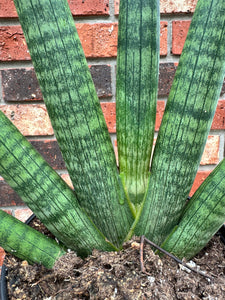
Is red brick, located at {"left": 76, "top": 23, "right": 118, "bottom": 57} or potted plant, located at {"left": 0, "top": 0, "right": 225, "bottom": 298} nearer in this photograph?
potted plant, located at {"left": 0, "top": 0, "right": 225, "bottom": 298}

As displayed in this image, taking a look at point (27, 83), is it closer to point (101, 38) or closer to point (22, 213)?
point (101, 38)

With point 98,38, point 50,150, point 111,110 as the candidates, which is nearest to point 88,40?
point 98,38

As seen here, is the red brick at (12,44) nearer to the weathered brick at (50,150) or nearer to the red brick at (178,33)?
the weathered brick at (50,150)

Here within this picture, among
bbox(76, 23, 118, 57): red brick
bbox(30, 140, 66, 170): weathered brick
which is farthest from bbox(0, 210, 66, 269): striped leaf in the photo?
bbox(76, 23, 118, 57): red brick

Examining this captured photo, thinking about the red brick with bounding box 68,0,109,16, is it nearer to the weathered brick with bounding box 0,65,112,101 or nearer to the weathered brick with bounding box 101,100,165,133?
the weathered brick with bounding box 0,65,112,101

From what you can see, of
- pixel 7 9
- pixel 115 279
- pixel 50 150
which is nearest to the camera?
pixel 115 279

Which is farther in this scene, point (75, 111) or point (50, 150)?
point (50, 150)
